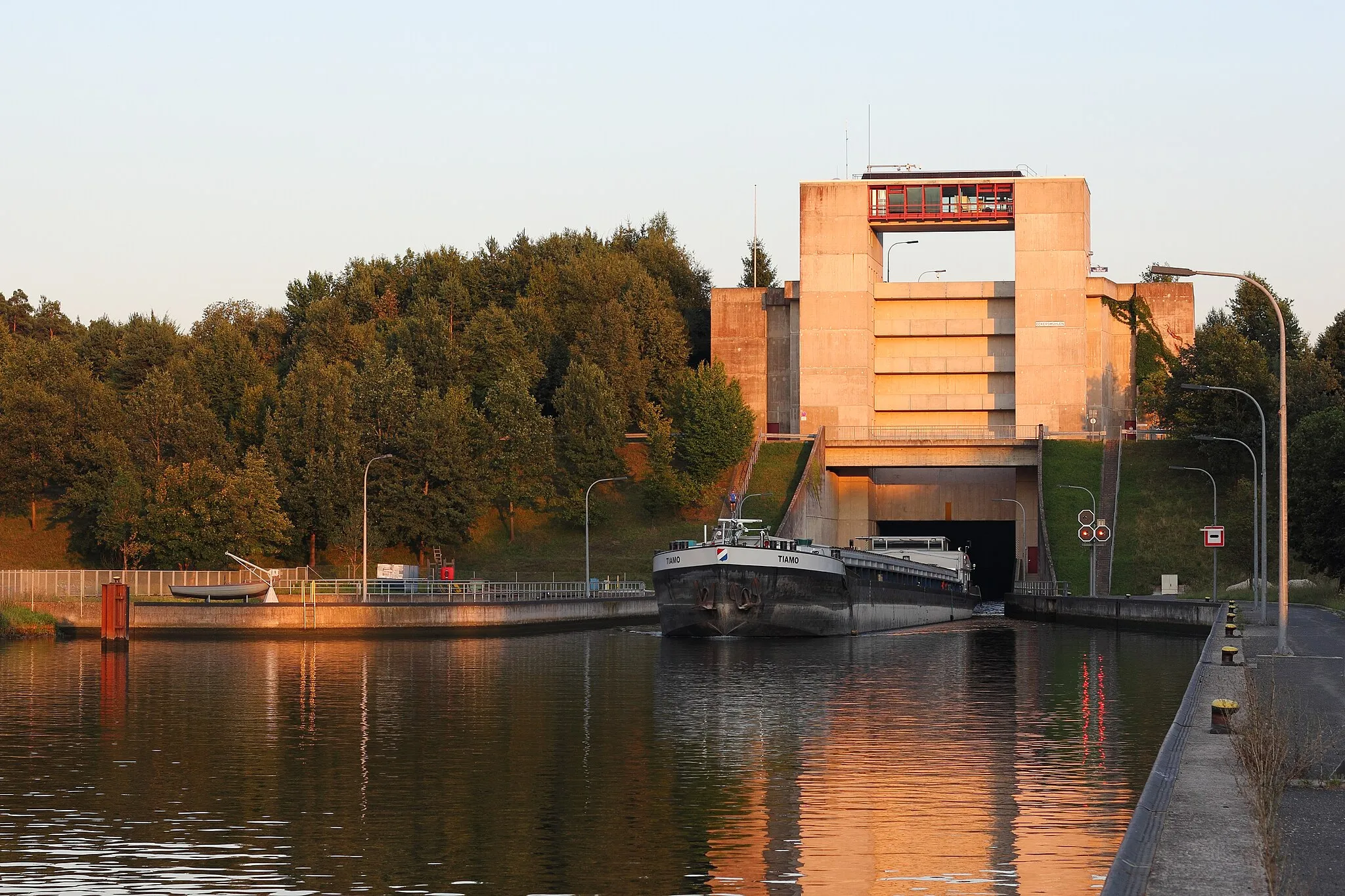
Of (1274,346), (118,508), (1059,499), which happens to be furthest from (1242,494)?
(118,508)

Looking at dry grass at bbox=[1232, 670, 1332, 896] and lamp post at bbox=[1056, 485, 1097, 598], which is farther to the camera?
lamp post at bbox=[1056, 485, 1097, 598]

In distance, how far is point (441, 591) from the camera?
74625 mm

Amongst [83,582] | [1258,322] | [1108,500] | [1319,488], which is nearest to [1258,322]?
[1258,322]

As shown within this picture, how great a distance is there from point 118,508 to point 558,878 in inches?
3029

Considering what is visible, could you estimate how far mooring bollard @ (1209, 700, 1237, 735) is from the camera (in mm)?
21672

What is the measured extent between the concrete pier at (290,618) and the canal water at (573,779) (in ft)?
62.5

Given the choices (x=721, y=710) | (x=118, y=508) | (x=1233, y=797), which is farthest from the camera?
(x=118, y=508)

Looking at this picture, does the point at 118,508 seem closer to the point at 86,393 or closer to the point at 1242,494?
the point at 86,393

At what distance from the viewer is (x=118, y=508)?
86.2 metres

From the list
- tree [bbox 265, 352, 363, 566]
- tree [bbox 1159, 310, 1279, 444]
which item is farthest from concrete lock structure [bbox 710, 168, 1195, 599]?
tree [bbox 265, 352, 363, 566]

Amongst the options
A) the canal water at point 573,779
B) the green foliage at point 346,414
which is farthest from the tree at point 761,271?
the canal water at point 573,779

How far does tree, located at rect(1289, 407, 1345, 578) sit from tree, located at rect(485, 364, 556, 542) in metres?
46.1

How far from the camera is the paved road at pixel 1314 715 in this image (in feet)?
42.8

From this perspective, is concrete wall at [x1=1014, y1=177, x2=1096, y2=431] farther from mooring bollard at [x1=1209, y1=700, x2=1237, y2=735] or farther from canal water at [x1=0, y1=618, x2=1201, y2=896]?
mooring bollard at [x1=1209, y1=700, x2=1237, y2=735]
